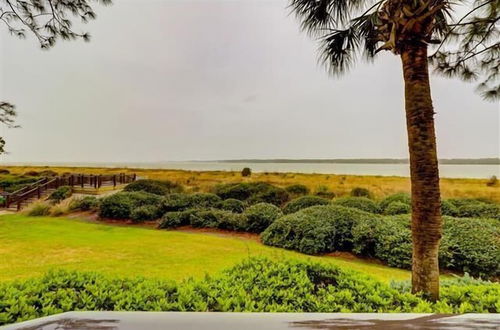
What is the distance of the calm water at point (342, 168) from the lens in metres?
3.09

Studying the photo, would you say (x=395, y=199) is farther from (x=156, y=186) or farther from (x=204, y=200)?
(x=156, y=186)

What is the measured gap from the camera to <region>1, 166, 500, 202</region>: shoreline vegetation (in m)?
3.31

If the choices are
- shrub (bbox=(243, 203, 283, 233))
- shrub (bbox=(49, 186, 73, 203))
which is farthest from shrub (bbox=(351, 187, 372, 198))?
shrub (bbox=(49, 186, 73, 203))

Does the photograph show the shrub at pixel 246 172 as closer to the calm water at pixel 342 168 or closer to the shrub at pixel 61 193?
the calm water at pixel 342 168

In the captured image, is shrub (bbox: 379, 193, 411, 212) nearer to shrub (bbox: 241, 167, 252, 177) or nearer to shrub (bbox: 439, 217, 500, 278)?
shrub (bbox: 439, 217, 500, 278)

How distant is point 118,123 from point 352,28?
7.95ft

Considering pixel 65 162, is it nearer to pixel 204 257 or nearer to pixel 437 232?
pixel 204 257

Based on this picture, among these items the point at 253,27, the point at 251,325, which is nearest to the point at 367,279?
the point at 251,325

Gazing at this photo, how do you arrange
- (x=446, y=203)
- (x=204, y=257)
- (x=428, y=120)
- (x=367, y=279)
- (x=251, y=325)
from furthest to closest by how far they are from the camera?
(x=446, y=203), (x=204, y=257), (x=367, y=279), (x=428, y=120), (x=251, y=325)

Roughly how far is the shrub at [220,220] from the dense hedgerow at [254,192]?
23 centimetres

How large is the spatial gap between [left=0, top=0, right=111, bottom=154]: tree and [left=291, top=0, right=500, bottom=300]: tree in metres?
1.60

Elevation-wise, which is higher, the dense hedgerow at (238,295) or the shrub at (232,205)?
the shrub at (232,205)

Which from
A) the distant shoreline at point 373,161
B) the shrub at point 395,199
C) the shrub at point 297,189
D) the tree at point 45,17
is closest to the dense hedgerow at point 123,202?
the distant shoreline at point 373,161

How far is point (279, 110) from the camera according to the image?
3.21m
